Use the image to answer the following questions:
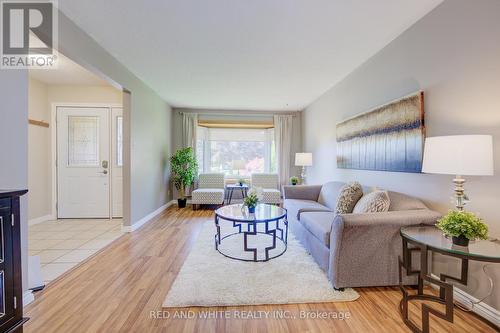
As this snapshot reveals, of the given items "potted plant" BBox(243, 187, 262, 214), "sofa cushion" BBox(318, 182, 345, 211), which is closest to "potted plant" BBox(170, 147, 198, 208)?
"potted plant" BBox(243, 187, 262, 214)

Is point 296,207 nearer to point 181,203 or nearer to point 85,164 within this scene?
point 181,203

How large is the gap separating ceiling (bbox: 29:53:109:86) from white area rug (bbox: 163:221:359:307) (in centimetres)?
334

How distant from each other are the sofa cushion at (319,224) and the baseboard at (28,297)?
8.47 feet

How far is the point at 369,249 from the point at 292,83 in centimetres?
310

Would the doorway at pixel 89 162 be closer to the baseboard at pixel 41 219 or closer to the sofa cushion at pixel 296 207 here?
the baseboard at pixel 41 219

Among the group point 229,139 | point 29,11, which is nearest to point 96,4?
point 29,11

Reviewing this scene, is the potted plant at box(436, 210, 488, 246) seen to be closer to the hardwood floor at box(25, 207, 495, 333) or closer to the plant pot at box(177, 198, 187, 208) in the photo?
the hardwood floor at box(25, 207, 495, 333)

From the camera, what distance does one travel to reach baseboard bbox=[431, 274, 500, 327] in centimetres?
163

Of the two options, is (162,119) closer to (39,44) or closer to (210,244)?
(39,44)

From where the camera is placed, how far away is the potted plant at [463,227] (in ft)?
4.72

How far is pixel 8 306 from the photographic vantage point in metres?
1.28

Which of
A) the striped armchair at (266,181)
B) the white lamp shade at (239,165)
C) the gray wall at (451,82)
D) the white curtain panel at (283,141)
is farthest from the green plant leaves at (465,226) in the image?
the white curtain panel at (283,141)

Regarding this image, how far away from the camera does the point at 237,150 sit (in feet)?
21.4

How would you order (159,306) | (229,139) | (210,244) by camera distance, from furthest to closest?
1. (229,139)
2. (210,244)
3. (159,306)
